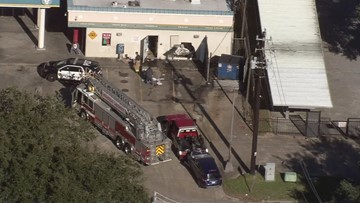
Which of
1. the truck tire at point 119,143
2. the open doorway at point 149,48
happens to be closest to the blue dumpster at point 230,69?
the open doorway at point 149,48

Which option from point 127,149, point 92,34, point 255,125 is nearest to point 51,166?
point 127,149

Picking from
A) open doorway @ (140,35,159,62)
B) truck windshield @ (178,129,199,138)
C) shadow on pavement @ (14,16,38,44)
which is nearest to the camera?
truck windshield @ (178,129,199,138)

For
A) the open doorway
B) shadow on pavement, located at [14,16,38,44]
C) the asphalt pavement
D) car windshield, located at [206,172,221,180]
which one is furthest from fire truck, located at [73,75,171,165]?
shadow on pavement, located at [14,16,38,44]

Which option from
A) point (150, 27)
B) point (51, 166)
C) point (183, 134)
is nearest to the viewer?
point (51, 166)

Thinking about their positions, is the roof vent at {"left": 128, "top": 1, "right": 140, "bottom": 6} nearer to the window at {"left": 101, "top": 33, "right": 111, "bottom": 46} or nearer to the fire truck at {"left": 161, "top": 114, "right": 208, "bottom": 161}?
the window at {"left": 101, "top": 33, "right": 111, "bottom": 46}

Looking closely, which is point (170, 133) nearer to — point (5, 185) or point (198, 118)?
point (198, 118)

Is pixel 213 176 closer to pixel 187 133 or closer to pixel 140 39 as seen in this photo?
pixel 187 133

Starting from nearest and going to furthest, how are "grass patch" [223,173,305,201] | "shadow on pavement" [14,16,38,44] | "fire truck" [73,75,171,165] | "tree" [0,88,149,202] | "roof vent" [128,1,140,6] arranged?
"tree" [0,88,149,202]
"grass patch" [223,173,305,201]
"fire truck" [73,75,171,165]
"roof vent" [128,1,140,6]
"shadow on pavement" [14,16,38,44]

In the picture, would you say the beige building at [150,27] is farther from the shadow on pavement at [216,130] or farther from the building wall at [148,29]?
the shadow on pavement at [216,130]
